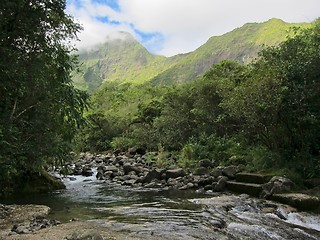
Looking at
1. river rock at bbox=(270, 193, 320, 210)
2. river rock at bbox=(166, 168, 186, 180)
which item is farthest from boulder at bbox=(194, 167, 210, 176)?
river rock at bbox=(270, 193, 320, 210)

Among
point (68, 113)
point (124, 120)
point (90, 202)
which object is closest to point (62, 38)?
point (68, 113)

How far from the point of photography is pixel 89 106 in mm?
17406

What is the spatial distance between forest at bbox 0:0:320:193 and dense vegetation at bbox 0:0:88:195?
0.11ft

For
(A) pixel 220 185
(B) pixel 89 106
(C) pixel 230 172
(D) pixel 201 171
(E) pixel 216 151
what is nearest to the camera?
(B) pixel 89 106

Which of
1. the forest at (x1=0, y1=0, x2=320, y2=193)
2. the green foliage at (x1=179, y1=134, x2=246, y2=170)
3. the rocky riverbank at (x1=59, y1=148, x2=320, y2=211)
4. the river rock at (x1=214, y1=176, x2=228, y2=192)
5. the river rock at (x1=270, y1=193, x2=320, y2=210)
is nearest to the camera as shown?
the forest at (x1=0, y1=0, x2=320, y2=193)

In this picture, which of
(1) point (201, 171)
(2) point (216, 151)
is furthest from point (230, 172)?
(2) point (216, 151)

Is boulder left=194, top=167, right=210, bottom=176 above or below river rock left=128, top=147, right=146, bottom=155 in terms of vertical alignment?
above

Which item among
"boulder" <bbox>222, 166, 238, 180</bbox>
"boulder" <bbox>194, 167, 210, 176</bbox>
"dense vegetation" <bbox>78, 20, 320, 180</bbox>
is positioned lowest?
"boulder" <bbox>194, 167, 210, 176</bbox>

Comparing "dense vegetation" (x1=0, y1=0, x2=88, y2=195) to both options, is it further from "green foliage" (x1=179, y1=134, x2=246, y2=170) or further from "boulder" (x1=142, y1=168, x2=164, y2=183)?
"green foliage" (x1=179, y1=134, x2=246, y2=170)

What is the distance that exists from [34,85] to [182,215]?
7.72m

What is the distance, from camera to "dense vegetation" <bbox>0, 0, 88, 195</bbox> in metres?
10.2

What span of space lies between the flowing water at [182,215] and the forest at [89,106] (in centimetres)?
260

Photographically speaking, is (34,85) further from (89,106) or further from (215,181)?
(215,181)

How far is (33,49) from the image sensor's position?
12.0m
